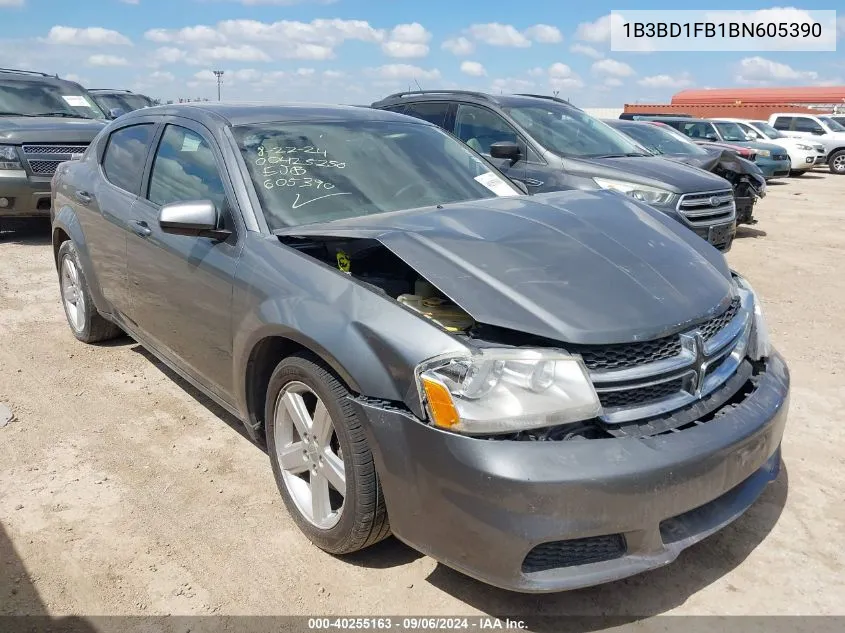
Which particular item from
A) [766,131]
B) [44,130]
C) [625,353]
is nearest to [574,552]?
[625,353]

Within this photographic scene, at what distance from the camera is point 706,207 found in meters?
7.04

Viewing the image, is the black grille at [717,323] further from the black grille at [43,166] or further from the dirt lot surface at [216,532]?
the black grille at [43,166]

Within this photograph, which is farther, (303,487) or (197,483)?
(197,483)

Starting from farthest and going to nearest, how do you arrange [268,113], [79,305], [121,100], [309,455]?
[121,100], [79,305], [268,113], [309,455]

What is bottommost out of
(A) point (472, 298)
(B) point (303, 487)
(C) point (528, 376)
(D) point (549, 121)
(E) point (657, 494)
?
(B) point (303, 487)

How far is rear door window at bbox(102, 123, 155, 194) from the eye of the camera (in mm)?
3955

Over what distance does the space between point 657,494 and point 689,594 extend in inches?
25.4

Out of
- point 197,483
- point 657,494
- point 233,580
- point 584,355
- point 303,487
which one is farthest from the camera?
point 197,483

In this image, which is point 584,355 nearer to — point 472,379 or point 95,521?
point 472,379

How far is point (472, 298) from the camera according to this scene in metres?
2.29

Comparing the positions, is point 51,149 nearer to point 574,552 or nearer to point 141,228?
point 141,228

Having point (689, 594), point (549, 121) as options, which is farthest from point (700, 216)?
point (689, 594)

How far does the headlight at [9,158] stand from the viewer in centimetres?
816

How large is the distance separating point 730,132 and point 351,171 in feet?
56.4
